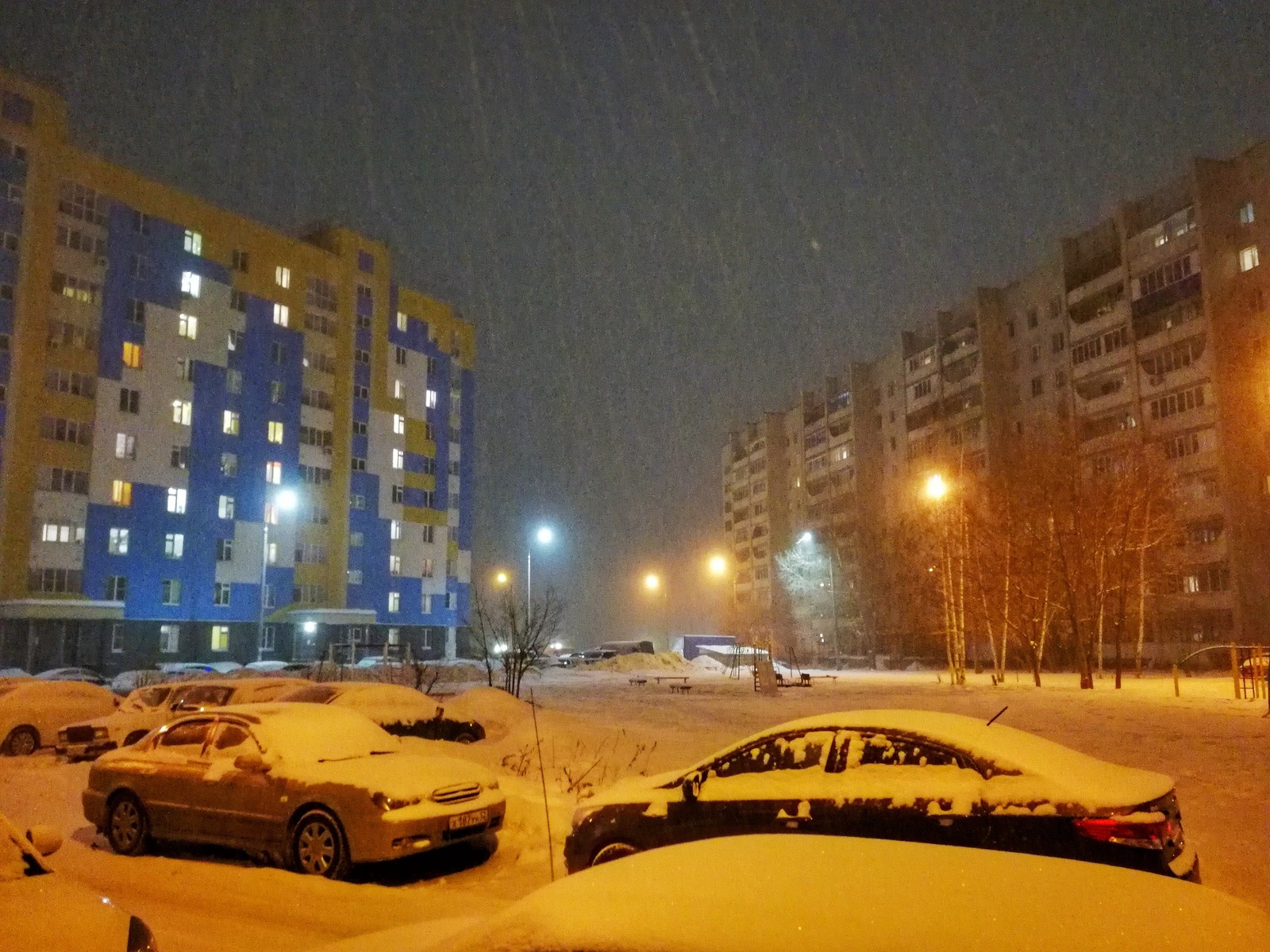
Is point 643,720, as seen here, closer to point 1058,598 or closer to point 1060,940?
point 1060,940

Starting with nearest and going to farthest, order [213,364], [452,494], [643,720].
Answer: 1. [643,720]
2. [213,364]
3. [452,494]

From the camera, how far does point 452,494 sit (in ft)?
255

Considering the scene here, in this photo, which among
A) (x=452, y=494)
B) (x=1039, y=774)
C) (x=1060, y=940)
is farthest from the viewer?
(x=452, y=494)

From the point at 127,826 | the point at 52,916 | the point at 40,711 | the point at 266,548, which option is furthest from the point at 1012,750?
the point at 266,548

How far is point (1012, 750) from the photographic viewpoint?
6.59 m

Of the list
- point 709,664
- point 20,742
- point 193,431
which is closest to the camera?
point 20,742

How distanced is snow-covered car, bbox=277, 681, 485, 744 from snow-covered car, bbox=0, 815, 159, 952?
13332 mm

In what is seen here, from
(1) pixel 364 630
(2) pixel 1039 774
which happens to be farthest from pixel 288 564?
(2) pixel 1039 774

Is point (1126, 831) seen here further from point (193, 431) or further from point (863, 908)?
point (193, 431)

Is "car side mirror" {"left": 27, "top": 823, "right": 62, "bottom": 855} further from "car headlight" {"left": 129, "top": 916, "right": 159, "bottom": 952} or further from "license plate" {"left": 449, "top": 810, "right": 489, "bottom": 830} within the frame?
"license plate" {"left": 449, "top": 810, "right": 489, "bottom": 830}

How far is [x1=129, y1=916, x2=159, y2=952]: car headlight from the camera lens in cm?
397

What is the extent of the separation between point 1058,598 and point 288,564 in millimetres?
45409

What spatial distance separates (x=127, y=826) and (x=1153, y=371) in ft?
199

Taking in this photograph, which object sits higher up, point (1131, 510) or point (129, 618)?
point (1131, 510)
